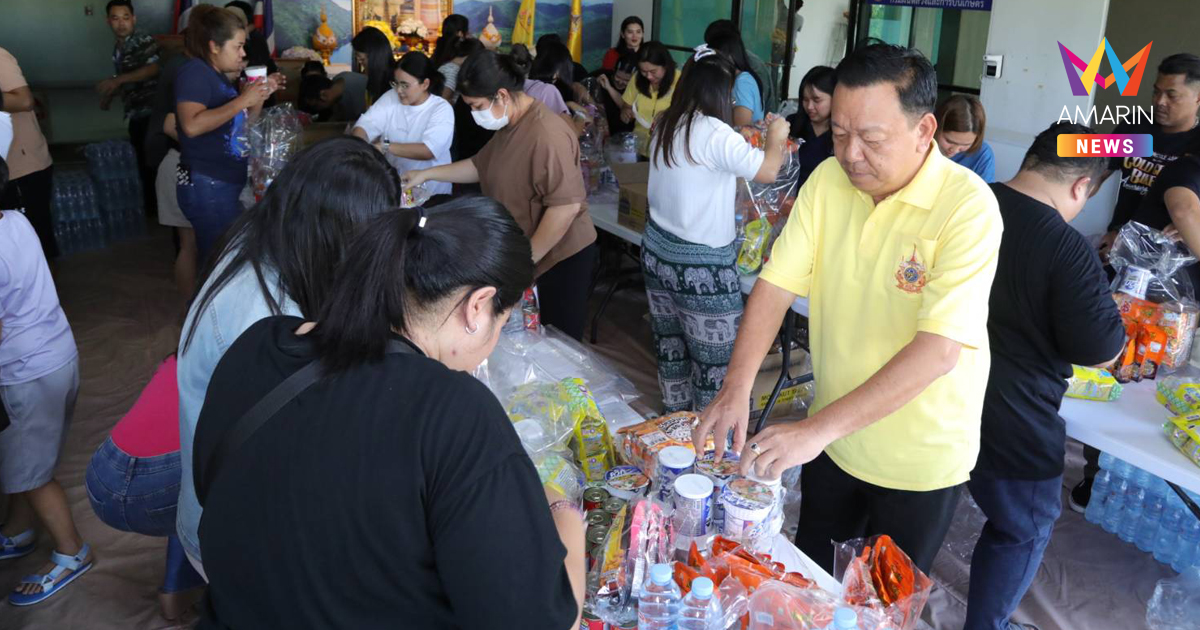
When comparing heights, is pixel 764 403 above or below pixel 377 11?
below

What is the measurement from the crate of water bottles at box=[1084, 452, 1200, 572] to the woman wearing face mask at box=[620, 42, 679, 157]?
2570 millimetres

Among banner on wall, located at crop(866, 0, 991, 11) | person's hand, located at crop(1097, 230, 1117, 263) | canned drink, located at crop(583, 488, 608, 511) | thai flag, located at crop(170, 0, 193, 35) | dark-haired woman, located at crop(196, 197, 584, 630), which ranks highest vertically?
banner on wall, located at crop(866, 0, 991, 11)

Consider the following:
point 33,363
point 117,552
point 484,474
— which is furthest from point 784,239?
point 117,552

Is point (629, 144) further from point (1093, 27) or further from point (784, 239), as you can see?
point (784, 239)

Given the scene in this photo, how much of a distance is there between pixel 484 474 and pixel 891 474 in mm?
1065

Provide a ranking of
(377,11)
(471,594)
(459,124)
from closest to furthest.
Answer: (471,594)
(459,124)
(377,11)

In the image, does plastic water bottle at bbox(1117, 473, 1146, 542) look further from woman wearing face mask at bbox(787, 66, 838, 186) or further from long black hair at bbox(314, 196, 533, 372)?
long black hair at bbox(314, 196, 533, 372)

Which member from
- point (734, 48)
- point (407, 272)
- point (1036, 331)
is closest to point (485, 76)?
point (1036, 331)

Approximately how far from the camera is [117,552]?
2715 mm

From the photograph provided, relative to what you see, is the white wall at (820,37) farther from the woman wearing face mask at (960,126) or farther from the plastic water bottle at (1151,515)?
the plastic water bottle at (1151,515)

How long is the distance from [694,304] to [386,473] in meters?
2.22

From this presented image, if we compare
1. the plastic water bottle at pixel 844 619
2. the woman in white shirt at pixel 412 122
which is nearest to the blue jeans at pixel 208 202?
the woman in white shirt at pixel 412 122

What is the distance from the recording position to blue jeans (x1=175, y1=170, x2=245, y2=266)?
360cm

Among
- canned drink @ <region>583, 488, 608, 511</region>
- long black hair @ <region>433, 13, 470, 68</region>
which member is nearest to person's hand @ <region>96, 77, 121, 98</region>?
long black hair @ <region>433, 13, 470, 68</region>
